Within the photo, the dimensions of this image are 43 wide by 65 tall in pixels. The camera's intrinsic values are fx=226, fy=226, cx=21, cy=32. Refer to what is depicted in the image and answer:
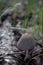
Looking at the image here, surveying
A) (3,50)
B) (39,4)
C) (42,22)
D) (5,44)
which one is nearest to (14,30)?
(42,22)

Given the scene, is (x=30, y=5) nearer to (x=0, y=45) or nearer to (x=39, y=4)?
(x=39, y=4)

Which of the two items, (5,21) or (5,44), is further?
(5,21)

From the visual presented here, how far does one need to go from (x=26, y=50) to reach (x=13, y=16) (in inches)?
54.8

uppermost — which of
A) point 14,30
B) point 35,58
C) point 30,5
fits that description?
point 30,5

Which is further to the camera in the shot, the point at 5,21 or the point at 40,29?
the point at 5,21

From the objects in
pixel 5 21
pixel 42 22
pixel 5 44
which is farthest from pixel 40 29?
pixel 5 44

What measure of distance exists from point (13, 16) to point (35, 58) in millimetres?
1434

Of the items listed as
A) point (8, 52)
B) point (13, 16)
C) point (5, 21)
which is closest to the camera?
point (8, 52)

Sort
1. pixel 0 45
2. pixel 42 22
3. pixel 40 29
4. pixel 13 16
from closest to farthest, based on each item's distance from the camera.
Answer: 1. pixel 0 45
2. pixel 42 22
3. pixel 40 29
4. pixel 13 16

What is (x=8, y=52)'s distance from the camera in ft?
6.41

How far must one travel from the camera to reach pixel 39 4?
3.48 meters

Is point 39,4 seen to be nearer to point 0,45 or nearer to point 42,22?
point 42,22

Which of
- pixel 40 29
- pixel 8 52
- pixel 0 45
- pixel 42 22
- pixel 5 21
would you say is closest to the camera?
pixel 8 52

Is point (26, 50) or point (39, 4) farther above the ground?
point (39, 4)
